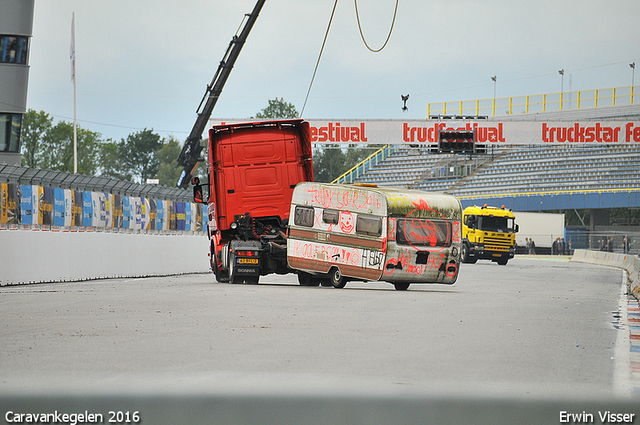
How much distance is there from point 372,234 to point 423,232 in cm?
126

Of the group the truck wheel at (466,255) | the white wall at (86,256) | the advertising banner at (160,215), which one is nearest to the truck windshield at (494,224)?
the truck wheel at (466,255)

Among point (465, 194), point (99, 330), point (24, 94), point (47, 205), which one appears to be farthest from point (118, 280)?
point (465, 194)

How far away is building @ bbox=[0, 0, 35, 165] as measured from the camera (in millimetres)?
37438

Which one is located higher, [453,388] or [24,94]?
[24,94]

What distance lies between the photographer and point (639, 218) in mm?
62781

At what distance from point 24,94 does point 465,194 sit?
1495 inches

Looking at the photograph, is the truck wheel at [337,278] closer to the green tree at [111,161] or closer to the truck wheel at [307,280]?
Answer: the truck wheel at [307,280]

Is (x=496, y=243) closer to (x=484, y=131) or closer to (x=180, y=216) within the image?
(x=484, y=131)

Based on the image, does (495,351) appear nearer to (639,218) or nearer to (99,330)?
(99,330)

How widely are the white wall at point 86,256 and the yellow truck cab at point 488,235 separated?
65.4ft

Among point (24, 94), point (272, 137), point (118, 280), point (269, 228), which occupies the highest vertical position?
point (24, 94)

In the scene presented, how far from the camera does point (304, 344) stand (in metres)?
8.36

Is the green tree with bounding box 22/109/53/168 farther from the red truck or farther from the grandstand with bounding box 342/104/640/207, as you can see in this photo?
the red truck

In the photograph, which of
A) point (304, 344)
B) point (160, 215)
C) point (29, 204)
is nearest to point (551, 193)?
point (160, 215)
